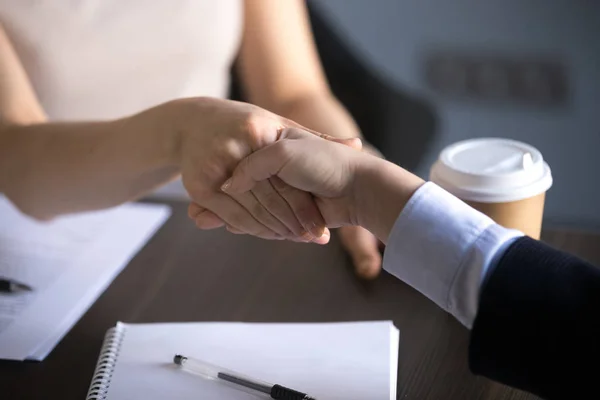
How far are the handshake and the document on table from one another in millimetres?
149

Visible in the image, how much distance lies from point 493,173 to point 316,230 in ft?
0.58

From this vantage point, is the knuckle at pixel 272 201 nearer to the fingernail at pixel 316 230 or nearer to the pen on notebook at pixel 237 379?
the fingernail at pixel 316 230

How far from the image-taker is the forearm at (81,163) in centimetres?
84

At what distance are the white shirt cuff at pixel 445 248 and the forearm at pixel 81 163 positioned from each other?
0.31 meters

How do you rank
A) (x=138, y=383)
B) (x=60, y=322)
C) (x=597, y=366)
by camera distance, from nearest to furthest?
(x=597, y=366) < (x=138, y=383) < (x=60, y=322)

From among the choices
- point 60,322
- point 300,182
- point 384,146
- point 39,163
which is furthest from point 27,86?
point 384,146

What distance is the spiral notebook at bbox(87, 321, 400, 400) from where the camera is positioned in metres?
0.66

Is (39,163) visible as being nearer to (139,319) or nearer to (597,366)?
(139,319)

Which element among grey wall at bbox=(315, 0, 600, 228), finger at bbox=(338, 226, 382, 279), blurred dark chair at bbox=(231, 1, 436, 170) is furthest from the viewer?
grey wall at bbox=(315, 0, 600, 228)

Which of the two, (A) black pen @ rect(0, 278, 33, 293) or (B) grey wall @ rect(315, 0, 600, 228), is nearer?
(A) black pen @ rect(0, 278, 33, 293)

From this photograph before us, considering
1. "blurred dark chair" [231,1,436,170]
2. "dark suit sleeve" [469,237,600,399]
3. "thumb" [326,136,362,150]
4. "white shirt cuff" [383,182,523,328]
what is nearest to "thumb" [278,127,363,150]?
"thumb" [326,136,362,150]

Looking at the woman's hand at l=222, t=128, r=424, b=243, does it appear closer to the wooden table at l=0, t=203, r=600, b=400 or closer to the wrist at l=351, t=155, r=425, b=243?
the wrist at l=351, t=155, r=425, b=243

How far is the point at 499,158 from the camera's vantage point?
76 cm

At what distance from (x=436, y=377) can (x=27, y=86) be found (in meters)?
0.67
